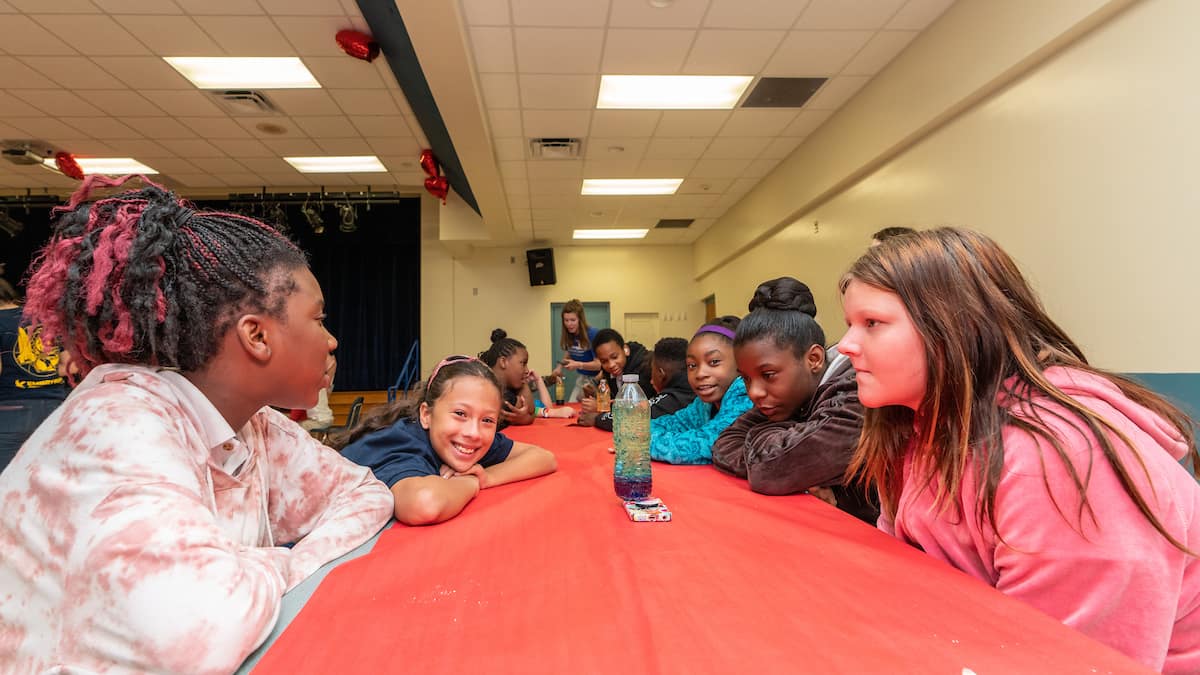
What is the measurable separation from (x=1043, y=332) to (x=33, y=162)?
8.15 meters

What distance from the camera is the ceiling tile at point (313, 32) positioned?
3555 millimetres

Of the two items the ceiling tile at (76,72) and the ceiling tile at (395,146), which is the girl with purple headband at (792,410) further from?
the ceiling tile at (76,72)

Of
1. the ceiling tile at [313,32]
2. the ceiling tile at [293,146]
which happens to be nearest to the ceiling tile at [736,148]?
the ceiling tile at [313,32]

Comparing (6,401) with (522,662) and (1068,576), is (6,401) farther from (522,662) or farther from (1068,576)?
(1068,576)

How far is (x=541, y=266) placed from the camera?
8773mm

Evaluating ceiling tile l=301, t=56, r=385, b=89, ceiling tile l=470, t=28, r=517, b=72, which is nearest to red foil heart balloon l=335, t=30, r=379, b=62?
ceiling tile l=301, t=56, r=385, b=89

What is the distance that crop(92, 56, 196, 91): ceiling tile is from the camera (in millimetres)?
3971

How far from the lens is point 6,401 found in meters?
2.90

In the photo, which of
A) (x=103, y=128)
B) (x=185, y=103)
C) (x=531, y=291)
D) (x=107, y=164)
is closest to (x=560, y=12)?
(x=185, y=103)

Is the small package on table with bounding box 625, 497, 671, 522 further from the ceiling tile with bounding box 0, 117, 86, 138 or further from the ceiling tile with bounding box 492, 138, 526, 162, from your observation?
the ceiling tile with bounding box 0, 117, 86, 138

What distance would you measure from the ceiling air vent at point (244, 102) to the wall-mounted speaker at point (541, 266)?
431 centimetres

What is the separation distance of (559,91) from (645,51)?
0.80m

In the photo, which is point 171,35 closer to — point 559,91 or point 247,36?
point 247,36

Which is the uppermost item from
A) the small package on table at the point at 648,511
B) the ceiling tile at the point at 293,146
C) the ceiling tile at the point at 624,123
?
the ceiling tile at the point at 293,146
